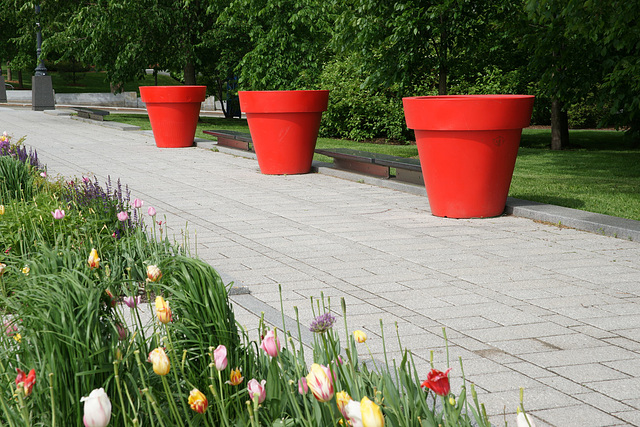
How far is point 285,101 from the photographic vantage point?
11.2 m

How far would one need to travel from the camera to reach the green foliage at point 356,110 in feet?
62.2

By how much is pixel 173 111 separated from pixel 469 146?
9394 millimetres

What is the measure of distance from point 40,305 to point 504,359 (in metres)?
2.30

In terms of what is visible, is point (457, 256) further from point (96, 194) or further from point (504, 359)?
point (96, 194)

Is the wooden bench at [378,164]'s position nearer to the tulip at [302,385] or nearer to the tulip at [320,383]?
the tulip at [302,385]

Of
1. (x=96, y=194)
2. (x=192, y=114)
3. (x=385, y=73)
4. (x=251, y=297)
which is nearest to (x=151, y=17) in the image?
(x=192, y=114)

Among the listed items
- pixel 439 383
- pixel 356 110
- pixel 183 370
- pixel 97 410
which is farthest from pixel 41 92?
pixel 439 383

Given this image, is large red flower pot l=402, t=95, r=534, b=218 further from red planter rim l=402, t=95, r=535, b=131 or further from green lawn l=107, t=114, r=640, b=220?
green lawn l=107, t=114, r=640, b=220

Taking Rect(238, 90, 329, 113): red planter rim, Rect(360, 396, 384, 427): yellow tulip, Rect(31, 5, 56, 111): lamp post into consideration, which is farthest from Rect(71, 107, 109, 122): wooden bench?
Rect(360, 396, 384, 427): yellow tulip

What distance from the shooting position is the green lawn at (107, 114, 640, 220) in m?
9.11

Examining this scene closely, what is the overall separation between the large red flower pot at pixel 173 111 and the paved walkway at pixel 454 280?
5361 mm

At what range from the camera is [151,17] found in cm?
2250

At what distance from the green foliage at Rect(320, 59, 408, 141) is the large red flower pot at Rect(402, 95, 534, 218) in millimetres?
10829

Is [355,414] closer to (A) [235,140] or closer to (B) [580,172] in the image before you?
(B) [580,172]
